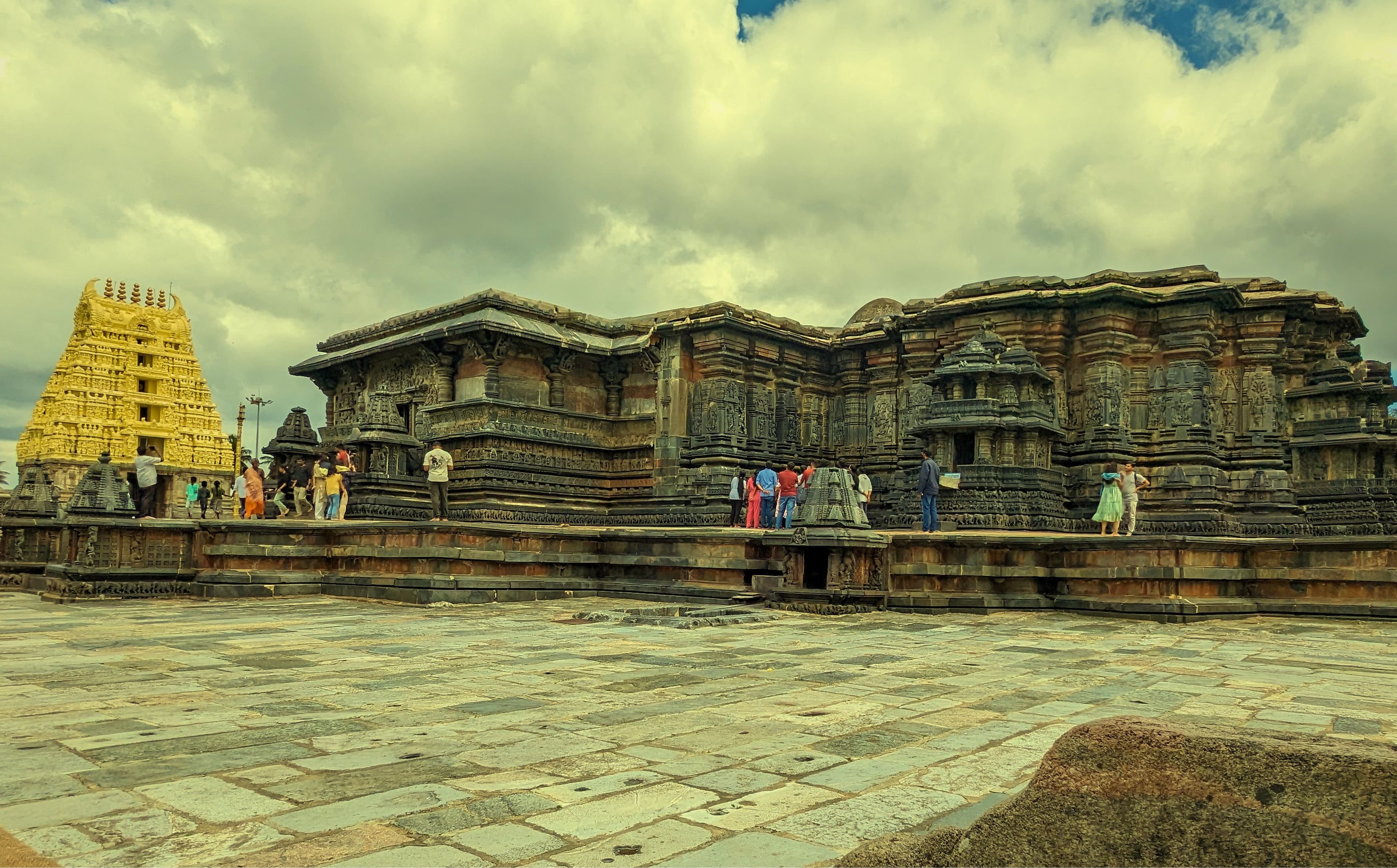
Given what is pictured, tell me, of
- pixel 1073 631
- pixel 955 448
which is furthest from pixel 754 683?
pixel 955 448

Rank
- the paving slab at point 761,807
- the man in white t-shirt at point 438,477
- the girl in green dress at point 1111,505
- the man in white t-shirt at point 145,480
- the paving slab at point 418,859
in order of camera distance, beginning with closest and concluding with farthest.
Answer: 1. the paving slab at point 418,859
2. the paving slab at point 761,807
3. the girl in green dress at point 1111,505
4. the man in white t-shirt at point 438,477
5. the man in white t-shirt at point 145,480

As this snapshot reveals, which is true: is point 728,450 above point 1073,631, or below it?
above

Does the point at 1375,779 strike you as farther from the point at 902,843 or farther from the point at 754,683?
the point at 754,683

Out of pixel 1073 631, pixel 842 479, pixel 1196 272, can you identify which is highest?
pixel 1196 272

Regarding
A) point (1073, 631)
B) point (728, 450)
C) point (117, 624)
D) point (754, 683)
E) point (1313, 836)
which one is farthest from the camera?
point (728, 450)

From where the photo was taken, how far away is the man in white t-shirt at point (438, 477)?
1652 centimetres

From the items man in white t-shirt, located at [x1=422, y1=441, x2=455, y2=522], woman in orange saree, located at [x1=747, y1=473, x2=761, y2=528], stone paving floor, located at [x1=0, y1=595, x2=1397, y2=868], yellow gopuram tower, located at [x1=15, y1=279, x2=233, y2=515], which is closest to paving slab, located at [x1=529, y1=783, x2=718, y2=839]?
stone paving floor, located at [x1=0, y1=595, x2=1397, y2=868]

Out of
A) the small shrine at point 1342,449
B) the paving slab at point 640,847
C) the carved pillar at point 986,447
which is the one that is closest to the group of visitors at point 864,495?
the carved pillar at point 986,447

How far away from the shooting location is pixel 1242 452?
20.6 metres

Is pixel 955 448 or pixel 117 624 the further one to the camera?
pixel 955 448

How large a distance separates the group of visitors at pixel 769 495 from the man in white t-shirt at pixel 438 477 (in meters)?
5.87

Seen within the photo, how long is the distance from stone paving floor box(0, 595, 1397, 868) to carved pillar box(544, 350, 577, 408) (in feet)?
44.5

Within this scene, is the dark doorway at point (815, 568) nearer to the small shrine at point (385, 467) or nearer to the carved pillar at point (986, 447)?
the carved pillar at point (986, 447)

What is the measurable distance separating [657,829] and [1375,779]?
2095mm
